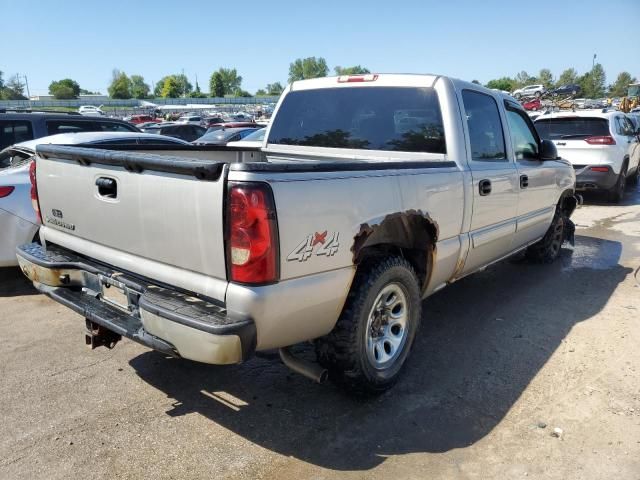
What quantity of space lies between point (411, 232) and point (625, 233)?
6.33 m

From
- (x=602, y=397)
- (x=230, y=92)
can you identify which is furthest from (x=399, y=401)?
(x=230, y=92)

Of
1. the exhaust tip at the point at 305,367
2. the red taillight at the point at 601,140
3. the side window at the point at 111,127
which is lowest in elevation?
the exhaust tip at the point at 305,367

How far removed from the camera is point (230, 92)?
496 feet

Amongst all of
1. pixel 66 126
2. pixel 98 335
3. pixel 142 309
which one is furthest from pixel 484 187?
pixel 66 126

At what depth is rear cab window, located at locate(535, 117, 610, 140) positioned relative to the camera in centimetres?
1010

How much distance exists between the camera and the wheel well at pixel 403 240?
2.87 m

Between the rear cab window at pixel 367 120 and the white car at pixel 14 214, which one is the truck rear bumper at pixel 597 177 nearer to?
the rear cab window at pixel 367 120

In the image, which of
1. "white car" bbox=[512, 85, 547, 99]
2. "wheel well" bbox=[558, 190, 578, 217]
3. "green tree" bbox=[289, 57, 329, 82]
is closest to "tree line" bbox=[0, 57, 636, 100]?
"green tree" bbox=[289, 57, 329, 82]

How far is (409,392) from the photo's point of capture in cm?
336

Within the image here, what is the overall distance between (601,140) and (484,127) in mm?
7017

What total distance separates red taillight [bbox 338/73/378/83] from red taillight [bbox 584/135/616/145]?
24.7ft

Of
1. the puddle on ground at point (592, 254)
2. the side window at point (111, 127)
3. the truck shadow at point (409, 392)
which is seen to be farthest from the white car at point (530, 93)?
the truck shadow at point (409, 392)

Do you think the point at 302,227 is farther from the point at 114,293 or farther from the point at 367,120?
the point at 367,120

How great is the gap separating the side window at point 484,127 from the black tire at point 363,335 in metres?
1.31
